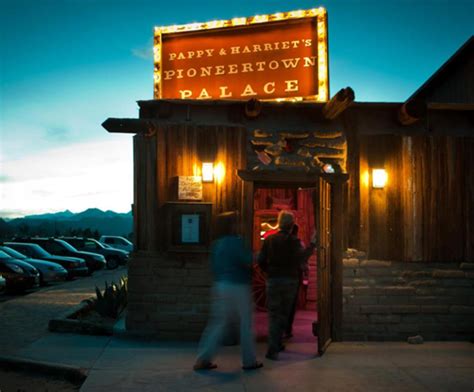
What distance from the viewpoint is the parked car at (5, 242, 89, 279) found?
19219 millimetres

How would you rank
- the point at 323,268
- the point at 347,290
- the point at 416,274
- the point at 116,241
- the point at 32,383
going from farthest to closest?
the point at 116,241
the point at 416,274
the point at 347,290
the point at 323,268
the point at 32,383

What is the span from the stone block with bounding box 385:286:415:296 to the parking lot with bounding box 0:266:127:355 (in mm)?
5362

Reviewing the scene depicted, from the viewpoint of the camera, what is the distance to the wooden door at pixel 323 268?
7195mm

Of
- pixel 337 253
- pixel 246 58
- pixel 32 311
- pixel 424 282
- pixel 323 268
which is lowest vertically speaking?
pixel 32 311

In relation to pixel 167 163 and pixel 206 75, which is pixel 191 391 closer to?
pixel 167 163

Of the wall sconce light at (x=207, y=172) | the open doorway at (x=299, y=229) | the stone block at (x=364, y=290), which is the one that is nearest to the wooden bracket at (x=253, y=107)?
the wall sconce light at (x=207, y=172)

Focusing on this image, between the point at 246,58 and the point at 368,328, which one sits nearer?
the point at 368,328

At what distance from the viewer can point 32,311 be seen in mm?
11547

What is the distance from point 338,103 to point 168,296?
143 inches

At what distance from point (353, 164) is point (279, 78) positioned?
8.73 feet

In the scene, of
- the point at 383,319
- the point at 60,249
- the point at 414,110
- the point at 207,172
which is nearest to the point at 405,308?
the point at 383,319

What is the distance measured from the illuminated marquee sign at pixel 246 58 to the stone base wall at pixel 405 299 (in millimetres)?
3337

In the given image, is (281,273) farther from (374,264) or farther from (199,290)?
(374,264)

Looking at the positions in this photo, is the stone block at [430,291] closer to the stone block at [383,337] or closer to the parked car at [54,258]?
the stone block at [383,337]
